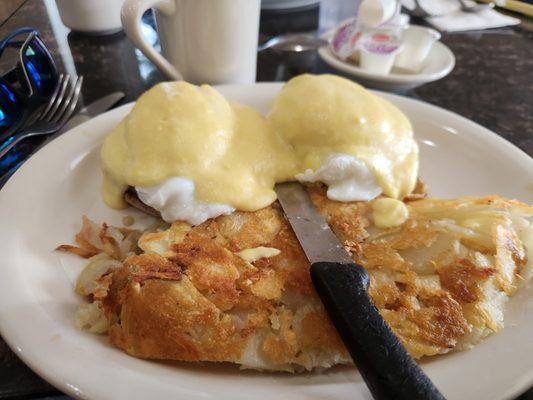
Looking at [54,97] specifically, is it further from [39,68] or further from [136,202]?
[136,202]

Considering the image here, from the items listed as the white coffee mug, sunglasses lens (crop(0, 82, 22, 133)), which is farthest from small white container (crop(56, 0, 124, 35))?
sunglasses lens (crop(0, 82, 22, 133))

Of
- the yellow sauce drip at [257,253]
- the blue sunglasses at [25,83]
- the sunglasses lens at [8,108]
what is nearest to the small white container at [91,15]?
the blue sunglasses at [25,83]

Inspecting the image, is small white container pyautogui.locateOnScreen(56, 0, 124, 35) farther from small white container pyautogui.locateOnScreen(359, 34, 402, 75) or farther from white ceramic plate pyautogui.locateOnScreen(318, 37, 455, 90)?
small white container pyautogui.locateOnScreen(359, 34, 402, 75)

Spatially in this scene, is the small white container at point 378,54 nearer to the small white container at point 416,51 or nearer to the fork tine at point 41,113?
the small white container at point 416,51

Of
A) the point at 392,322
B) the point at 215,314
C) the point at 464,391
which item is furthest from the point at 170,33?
the point at 464,391

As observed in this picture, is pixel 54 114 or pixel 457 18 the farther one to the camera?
pixel 457 18

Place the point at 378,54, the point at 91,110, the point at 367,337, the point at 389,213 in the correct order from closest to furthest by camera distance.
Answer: the point at 367,337
the point at 389,213
the point at 91,110
the point at 378,54

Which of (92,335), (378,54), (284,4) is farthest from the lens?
(284,4)

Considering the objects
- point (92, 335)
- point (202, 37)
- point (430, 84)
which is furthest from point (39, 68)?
point (430, 84)
